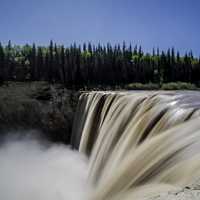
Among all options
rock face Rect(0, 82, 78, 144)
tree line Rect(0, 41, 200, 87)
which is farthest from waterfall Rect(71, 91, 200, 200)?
tree line Rect(0, 41, 200, 87)

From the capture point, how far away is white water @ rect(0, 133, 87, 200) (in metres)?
13.3

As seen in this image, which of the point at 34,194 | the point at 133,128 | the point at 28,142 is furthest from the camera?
the point at 28,142

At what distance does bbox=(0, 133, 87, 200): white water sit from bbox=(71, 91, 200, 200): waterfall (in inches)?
82.4

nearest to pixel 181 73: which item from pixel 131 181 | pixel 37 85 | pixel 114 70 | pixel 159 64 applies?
pixel 159 64

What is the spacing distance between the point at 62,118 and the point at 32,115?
284cm

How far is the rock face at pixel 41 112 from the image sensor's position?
2973cm

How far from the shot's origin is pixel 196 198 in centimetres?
395

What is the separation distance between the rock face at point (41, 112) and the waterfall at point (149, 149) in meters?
17.7

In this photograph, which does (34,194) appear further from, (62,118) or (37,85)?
(37,85)

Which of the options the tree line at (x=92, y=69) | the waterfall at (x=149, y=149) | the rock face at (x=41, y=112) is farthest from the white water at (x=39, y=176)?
the tree line at (x=92, y=69)

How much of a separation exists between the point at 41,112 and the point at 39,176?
47.6 feet

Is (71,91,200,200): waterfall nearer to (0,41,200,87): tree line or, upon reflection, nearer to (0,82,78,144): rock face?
(0,82,78,144): rock face

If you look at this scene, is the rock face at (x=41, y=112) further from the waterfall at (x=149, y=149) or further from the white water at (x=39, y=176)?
the waterfall at (x=149, y=149)

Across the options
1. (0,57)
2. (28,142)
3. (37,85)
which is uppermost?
(0,57)
